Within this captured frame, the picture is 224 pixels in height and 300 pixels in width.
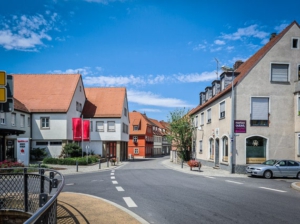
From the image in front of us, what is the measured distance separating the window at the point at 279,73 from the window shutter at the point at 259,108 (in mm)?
1941

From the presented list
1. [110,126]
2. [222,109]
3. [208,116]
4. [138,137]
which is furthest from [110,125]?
[138,137]

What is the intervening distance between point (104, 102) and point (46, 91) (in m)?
8.84

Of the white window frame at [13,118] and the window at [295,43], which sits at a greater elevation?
the window at [295,43]

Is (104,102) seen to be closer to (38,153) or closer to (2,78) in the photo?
(38,153)

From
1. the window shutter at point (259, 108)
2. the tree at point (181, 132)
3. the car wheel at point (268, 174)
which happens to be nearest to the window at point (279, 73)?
the window shutter at point (259, 108)

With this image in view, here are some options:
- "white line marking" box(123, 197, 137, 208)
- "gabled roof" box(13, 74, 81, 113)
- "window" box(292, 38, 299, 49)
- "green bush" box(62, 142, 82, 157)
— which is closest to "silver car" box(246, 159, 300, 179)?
"window" box(292, 38, 299, 49)

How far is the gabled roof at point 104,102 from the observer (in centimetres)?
4194

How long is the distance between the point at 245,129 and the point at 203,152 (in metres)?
10.7

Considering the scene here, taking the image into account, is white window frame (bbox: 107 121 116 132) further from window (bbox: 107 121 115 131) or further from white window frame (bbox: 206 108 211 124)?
white window frame (bbox: 206 108 211 124)

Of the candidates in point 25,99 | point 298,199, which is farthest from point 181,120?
point 298,199

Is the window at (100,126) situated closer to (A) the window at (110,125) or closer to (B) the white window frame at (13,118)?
(A) the window at (110,125)

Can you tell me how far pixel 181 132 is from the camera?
38719mm

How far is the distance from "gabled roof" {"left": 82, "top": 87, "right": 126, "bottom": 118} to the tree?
25.8 ft

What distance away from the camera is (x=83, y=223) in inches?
256
